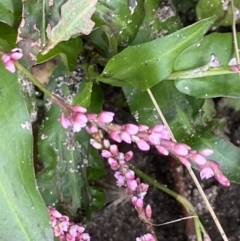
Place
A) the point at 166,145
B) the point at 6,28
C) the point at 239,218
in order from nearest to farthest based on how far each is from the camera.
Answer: the point at 166,145 < the point at 6,28 < the point at 239,218

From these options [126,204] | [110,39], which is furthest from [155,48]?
[126,204]

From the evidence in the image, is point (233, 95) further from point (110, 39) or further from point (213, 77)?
point (110, 39)

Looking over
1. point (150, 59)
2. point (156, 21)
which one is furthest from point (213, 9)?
point (150, 59)

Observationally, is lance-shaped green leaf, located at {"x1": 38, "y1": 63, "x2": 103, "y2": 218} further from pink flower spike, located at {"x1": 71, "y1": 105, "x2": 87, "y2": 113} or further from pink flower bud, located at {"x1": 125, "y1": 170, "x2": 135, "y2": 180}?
pink flower spike, located at {"x1": 71, "y1": 105, "x2": 87, "y2": 113}

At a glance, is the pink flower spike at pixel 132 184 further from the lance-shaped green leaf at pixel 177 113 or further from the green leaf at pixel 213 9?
the green leaf at pixel 213 9

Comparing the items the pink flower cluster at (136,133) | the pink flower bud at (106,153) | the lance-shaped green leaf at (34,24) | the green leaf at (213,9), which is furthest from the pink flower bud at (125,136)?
the green leaf at (213,9)

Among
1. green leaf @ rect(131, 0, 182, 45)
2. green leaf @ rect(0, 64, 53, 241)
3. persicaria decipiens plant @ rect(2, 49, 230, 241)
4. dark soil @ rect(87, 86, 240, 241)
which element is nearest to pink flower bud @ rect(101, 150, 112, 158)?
persicaria decipiens plant @ rect(2, 49, 230, 241)
